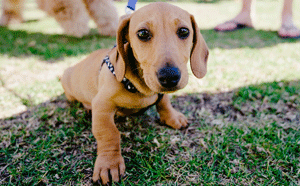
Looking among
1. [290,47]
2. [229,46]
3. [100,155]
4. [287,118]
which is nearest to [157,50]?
[100,155]

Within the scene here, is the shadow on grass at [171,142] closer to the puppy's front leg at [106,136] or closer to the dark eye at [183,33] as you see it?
the puppy's front leg at [106,136]

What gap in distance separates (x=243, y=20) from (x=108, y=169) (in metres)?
5.56

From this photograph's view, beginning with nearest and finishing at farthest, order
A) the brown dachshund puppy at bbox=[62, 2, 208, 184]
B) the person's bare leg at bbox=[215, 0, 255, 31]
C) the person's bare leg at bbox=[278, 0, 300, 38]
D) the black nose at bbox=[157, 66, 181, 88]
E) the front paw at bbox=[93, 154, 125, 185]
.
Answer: the black nose at bbox=[157, 66, 181, 88]
the brown dachshund puppy at bbox=[62, 2, 208, 184]
the front paw at bbox=[93, 154, 125, 185]
the person's bare leg at bbox=[278, 0, 300, 38]
the person's bare leg at bbox=[215, 0, 255, 31]

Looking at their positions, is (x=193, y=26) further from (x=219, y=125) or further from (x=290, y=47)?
(x=290, y=47)

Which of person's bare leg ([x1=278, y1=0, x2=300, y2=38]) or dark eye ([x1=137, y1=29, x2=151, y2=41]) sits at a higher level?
dark eye ([x1=137, y1=29, x2=151, y2=41])

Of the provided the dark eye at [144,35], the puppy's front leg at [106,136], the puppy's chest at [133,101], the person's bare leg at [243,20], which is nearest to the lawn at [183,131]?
the puppy's front leg at [106,136]

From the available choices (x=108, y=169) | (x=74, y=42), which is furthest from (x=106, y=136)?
(x=74, y=42)

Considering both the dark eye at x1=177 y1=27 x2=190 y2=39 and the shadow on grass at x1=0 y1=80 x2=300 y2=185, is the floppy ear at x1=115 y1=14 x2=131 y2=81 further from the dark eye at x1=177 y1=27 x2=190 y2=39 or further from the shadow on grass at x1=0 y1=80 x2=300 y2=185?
the shadow on grass at x1=0 y1=80 x2=300 y2=185

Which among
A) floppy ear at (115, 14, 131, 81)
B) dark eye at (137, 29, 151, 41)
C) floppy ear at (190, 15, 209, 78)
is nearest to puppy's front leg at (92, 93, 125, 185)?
floppy ear at (115, 14, 131, 81)

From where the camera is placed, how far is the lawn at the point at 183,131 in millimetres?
1770

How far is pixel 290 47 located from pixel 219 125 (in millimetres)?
3186

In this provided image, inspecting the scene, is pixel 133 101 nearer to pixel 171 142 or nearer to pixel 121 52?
pixel 121 52

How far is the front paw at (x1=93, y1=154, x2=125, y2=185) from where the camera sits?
5.48 ft

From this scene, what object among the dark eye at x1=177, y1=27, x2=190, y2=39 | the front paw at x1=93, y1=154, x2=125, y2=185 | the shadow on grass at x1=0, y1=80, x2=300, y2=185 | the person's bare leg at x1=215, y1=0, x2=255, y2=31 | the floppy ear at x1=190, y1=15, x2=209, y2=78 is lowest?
the shadow on grass at x1=0, y1=80, x2=300, y2=185
